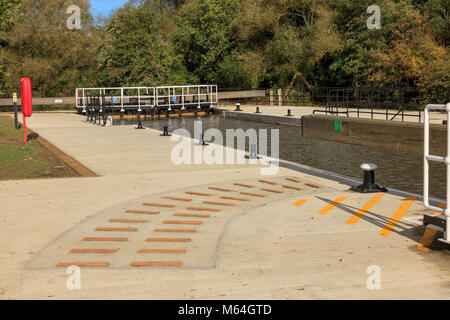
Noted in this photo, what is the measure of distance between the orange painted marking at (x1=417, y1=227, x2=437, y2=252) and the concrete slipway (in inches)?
3.2

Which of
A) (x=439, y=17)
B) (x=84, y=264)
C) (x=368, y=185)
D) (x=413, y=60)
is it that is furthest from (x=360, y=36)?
(x=84, y=264)

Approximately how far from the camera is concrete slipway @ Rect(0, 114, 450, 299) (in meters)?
6.47

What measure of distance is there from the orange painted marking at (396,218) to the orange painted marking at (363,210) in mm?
480

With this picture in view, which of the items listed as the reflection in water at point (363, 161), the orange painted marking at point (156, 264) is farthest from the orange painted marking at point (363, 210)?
the orange painted marking at point (156, 264)

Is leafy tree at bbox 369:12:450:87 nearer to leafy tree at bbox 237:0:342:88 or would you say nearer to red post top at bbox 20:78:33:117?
leafy tree at bbox 237:0:342:88

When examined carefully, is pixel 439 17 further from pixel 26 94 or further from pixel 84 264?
pixel 84 264

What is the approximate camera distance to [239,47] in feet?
197

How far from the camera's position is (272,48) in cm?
5366

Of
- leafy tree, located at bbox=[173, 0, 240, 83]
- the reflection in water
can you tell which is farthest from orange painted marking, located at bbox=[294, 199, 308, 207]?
leafy tree, located at bbox=[173, 0, 240, 83]

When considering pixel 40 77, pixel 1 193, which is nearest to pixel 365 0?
pixel 40 77

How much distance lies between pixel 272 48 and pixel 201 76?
13.8 metres
